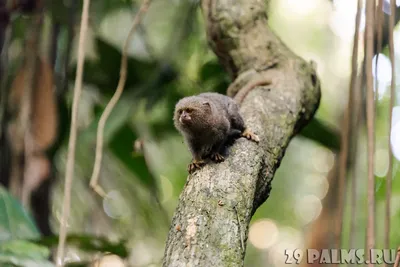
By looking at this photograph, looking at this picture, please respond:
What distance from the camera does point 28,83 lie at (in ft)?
11.6

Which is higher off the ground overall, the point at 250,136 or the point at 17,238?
the point at 250,136

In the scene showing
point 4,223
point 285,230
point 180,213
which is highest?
point 285,230

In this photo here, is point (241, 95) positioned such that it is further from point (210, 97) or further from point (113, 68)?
point (113, 68)

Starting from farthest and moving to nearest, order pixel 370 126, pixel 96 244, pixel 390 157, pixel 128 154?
pixel 128 154 → pixel 96 244 → pixel 390 157 → pixel 370 126

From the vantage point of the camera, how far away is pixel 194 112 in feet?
8.97

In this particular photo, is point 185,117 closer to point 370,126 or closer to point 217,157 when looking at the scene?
point 217,157

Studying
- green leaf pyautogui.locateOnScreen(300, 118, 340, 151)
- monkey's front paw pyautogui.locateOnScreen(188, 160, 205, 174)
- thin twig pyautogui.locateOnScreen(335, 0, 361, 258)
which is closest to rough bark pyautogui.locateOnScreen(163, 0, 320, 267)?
monkey's front paw pyautogui.locateOnScreen(188, 160, 205, 174)

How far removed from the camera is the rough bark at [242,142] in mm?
1562

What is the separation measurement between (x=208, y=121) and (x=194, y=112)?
0.09 m

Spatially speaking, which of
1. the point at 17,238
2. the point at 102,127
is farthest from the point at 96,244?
the point at 102,127

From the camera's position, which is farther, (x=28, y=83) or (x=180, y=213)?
(x=28, y=83)

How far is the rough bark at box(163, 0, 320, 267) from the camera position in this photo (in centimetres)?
156

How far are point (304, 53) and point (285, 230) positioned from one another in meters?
4.76

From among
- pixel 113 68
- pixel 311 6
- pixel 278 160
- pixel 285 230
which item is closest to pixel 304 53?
pixel 311 6
